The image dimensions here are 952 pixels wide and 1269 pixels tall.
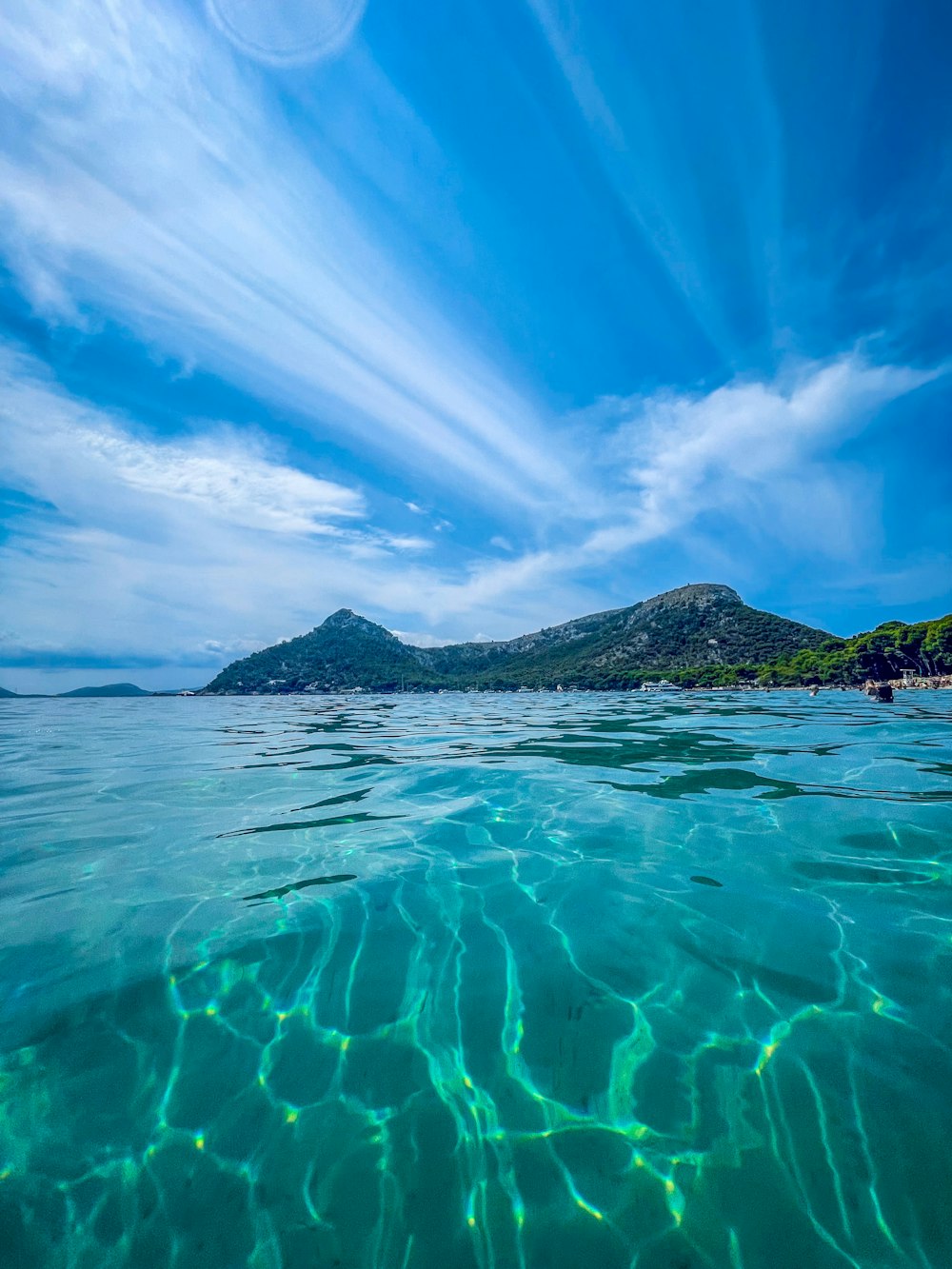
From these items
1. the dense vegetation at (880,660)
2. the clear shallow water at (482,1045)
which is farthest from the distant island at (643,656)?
the clear shallow water at (482,1045)

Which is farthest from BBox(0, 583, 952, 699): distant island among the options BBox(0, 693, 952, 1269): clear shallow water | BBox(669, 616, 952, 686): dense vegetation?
BBox(0, 693, 952, 1269): clear shallow water

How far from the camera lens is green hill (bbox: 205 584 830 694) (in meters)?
118

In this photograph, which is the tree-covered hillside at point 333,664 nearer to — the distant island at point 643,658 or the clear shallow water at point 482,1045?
the distant island at point 643,658

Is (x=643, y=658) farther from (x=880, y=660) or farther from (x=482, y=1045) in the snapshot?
(x=482, y=1045)

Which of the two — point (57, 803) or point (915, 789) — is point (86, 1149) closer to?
point (57, 803)

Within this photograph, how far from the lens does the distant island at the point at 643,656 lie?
63562 mm

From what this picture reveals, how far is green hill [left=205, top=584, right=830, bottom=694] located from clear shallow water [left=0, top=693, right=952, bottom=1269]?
91233 millimetres

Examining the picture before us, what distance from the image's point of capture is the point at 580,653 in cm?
15675

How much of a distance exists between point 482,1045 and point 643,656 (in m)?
137

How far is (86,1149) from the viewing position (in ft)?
8.87

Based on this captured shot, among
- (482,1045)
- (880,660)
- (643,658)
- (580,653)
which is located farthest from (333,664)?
(482,1045)

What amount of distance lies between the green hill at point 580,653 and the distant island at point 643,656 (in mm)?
469

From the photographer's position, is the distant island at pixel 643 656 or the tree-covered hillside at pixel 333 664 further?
the tree-covered hillside at pixel 333 664

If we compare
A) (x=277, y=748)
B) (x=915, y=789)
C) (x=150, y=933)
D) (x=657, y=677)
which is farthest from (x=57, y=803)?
(x=657, y=677)
